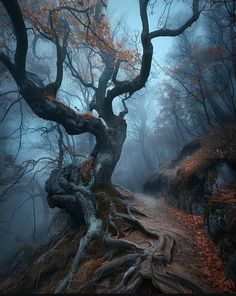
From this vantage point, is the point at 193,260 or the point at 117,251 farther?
the point at 117,251

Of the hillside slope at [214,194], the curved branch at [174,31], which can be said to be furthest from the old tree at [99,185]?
the hillside slope at [214,194]

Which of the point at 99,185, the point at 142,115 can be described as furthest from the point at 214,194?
the point at 142,115

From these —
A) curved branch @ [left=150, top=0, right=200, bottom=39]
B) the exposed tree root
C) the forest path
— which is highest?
curved branch @ [left=150, top=0, right=200, bottom=39]

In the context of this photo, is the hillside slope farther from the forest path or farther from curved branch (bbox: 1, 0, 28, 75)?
curved branch (bbox: 1, 0, 28, 75)

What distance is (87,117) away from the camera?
10.1m

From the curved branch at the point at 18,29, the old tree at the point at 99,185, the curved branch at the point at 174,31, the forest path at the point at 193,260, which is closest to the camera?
the forest path at the point at 193,260

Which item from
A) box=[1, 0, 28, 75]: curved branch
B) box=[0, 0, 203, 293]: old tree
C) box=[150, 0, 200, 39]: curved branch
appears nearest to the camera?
box=[0, 0, 203, 293]: old tree

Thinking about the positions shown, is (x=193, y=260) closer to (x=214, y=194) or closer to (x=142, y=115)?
(x=214, y=194)

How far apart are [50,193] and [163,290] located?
663 centimetres

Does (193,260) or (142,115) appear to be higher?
(142,115)

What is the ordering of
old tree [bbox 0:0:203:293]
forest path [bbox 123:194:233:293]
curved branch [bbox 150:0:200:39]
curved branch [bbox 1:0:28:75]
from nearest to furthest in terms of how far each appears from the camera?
forest path [bbox 123:194:233:293] → old tree [bbox 0:0:203:293] → curved branch [bbox 1:0:28:75] → curved branch [bbox 150:0:200:39]

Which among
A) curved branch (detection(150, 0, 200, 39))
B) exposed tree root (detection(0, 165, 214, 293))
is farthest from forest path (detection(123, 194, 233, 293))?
curved branch (detection(150, 0, 200, 39))

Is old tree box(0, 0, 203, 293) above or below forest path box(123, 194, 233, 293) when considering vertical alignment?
above

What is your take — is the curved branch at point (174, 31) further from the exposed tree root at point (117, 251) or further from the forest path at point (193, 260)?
the forest path at point (193, 260)
